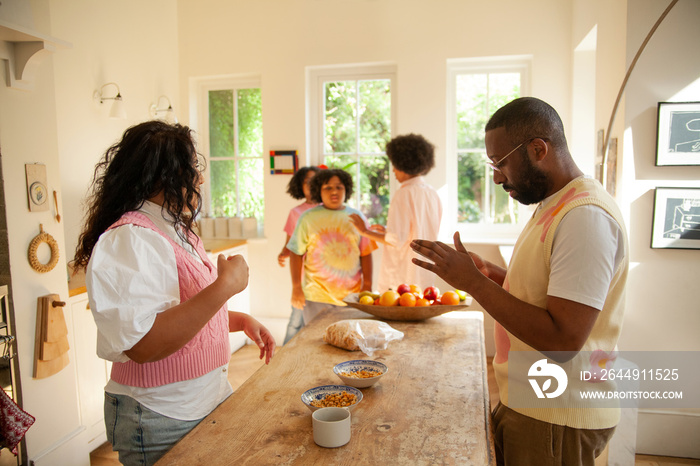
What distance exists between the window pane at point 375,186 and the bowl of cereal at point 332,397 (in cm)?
316

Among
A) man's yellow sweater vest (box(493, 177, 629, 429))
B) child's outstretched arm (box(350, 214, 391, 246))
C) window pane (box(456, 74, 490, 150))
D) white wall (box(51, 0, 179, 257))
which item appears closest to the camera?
man's yellow sweater vest (box(493, 177, 629, 429))

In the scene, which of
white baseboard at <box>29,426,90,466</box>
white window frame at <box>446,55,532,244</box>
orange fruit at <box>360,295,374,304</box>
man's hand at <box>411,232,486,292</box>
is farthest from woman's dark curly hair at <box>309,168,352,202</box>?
white baseboard at <box>29,426,90,466</box>

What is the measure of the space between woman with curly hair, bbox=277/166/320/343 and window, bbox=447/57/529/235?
1355mm

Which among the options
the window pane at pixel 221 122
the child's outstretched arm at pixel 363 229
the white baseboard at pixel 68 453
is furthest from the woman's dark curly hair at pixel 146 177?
the window pane at pixel 221 122

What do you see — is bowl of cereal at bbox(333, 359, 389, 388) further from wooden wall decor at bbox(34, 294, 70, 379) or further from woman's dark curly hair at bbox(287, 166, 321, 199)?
woman's dark curly hair at bbox(287, 166, 321, 199)

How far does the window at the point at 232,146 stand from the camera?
15.1ft

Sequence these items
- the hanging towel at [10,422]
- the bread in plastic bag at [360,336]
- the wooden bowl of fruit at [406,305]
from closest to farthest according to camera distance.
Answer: the bread in plastic bag at [360,336] < the hanging towel at [10,422] < the wooden bowl of fruit at [406,305]

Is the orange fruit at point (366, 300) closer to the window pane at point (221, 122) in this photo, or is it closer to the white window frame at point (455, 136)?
the white window frame at point (455, 136)

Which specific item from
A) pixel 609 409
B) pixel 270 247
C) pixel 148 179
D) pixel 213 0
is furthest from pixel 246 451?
pixel 213 0

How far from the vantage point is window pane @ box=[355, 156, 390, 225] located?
440 centimetres

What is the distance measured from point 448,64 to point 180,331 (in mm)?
3620

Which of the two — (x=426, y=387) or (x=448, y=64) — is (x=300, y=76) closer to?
(x=448, y=64)

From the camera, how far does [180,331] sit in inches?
44.3

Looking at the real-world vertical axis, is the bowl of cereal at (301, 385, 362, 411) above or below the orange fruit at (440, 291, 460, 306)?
below
